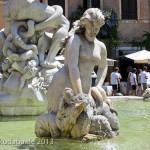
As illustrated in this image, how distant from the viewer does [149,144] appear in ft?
→ 15.2

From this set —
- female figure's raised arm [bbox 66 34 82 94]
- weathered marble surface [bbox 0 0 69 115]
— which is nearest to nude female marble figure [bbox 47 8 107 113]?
female figure's raised arm [bbox 66 34 82 94]

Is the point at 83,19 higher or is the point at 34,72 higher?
the point at 83,19

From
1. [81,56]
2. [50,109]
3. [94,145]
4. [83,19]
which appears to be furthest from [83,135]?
[83,19]

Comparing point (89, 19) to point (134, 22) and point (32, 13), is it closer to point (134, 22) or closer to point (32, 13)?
point (32, 13)

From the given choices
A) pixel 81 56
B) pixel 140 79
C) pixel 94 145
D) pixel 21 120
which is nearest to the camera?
pixel 94 145

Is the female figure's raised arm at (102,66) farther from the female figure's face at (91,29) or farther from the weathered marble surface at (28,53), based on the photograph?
the weathered marble surface at (28,53)

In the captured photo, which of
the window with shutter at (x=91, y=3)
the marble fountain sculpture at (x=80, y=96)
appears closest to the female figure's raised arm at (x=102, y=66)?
the marble fountain sculpture at (x=80, y=96)

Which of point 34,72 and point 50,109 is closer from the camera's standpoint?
point 50,109

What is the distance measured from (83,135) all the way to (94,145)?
0.82ft

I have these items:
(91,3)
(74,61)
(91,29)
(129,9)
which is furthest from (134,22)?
(74,61)

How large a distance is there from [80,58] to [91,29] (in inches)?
13.4

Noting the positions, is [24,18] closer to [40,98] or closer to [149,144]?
[40,98]

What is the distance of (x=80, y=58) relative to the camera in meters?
5.09

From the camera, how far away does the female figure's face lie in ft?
16.6
